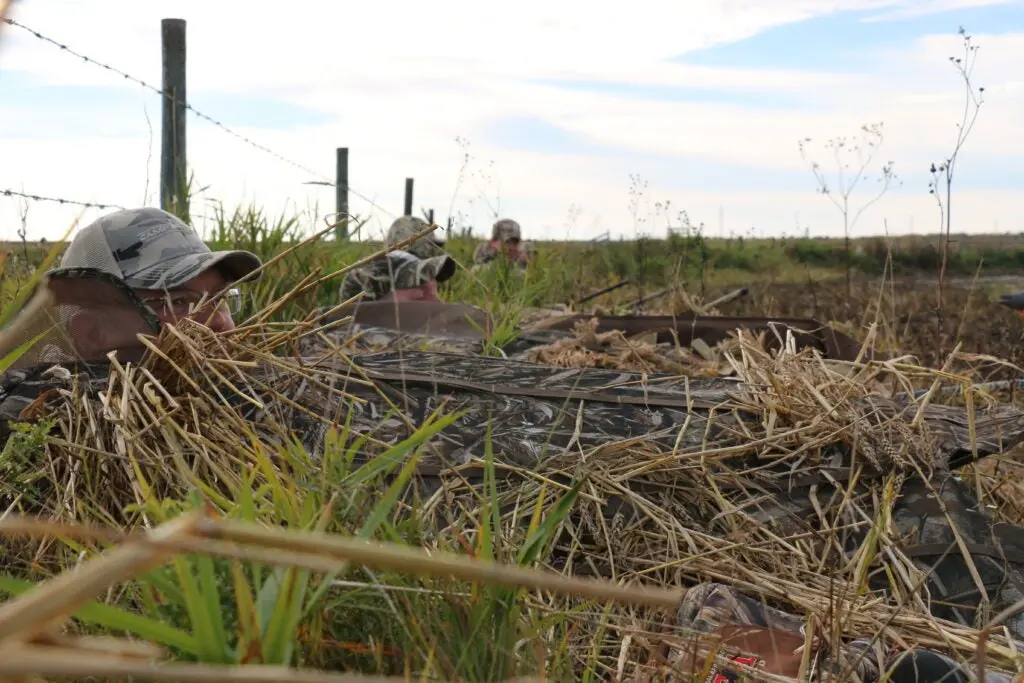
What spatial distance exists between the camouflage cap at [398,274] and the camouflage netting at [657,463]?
372cm

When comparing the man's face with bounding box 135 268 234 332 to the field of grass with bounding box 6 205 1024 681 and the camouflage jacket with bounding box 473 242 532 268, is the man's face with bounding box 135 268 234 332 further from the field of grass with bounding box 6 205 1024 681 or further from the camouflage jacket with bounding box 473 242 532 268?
the camouflage jacket with bounding box 473 242 532 268

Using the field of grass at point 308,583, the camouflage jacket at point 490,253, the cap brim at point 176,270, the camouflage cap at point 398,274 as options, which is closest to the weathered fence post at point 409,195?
the camouflage jacket at point 490,253

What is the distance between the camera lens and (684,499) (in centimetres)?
264

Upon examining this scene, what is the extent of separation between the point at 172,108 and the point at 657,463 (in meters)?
6.03

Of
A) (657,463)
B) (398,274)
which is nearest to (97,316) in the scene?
(657,463)

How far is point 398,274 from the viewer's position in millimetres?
6988

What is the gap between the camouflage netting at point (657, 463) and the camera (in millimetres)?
2320

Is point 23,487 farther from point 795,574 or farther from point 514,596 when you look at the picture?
point 795,574

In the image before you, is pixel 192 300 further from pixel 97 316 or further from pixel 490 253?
pixel 490 253

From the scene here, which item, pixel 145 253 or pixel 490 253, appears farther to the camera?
pixel 490 253

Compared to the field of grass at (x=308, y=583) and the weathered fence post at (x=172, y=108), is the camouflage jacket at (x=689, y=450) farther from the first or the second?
the weathered fence post at (x=172, y=108)

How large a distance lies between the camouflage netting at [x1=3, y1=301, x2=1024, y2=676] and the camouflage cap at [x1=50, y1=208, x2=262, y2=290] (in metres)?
0.46

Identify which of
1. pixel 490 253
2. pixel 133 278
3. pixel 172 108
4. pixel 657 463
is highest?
pixel 172 108

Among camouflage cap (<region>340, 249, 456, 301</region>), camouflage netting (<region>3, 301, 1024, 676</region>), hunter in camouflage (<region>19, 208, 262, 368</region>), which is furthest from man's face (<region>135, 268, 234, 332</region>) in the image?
camouflage cap (<region>340, 249, 456, 301</region>)
